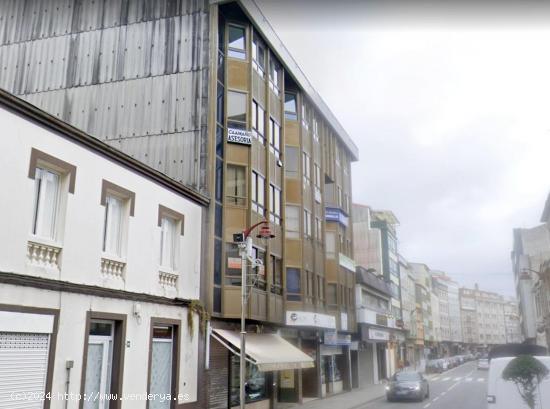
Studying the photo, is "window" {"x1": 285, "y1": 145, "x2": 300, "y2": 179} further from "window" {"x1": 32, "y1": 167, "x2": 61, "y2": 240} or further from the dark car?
"window" {"x1": 32, "y1": 167, "x2": 61, "y2": 240}

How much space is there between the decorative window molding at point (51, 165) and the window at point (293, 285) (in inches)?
536

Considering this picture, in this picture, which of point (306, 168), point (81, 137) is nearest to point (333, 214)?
point (306, 168)

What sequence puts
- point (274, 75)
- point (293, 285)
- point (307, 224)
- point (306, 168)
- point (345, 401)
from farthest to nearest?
point (306, 168) < point (307, 224) < point (345, 401) < point (274, 75) < point (293, 285)

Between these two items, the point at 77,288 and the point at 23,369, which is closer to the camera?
the point at 23,369

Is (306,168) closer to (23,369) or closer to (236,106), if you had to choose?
(236,106)

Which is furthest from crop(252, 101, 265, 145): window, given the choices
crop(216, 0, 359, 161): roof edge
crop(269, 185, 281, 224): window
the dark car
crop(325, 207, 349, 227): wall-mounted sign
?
the dark car

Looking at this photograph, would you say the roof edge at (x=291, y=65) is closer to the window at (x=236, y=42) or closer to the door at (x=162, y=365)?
the window at (x=236, y=42)

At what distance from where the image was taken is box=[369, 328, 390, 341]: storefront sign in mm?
37531

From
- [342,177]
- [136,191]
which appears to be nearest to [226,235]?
[136,191]

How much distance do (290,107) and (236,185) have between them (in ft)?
29.1

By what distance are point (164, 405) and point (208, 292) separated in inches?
149

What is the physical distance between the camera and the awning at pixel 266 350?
660 inches

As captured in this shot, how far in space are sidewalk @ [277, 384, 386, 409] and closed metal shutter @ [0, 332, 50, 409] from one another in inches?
555

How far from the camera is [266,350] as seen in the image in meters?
18.4
